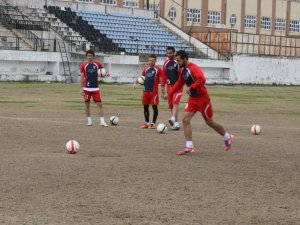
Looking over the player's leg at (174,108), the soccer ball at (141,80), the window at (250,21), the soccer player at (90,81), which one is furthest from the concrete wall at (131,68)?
the player's leg at (174,108)

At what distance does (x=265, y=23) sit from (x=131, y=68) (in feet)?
126

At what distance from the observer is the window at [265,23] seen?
3662 inches

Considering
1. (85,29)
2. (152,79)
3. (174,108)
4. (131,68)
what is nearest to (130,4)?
(85,29)

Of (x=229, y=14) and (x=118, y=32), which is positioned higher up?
(x=229, y=14)

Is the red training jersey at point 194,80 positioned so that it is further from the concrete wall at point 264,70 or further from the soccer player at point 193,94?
the concrete wall at point 264,70

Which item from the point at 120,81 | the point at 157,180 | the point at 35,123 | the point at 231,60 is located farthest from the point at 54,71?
the point at 157,180

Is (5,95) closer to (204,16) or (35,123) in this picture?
(35,123)

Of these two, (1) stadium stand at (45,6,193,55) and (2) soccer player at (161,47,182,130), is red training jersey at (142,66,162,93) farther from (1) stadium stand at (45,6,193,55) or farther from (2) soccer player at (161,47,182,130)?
(1) stadium stand at (45,6,193,55)

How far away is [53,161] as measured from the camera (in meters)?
14.1

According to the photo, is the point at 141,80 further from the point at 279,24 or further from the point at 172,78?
the point at 279,24

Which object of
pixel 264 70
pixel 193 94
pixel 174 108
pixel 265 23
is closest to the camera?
pixel 193 94

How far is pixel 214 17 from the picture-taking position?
87.4 m

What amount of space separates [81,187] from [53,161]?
2.91 m

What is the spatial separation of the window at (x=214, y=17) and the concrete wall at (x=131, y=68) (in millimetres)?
17629
